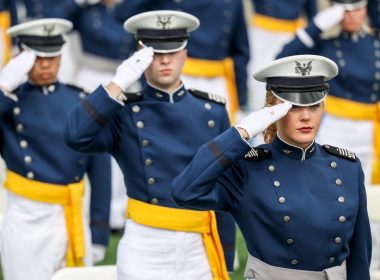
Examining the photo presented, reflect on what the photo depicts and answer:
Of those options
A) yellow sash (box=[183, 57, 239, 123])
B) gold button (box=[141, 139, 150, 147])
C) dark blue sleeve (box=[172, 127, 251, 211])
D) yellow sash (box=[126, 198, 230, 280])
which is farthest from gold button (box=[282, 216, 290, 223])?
yellow sash (box=[183, 57, 239, 123])

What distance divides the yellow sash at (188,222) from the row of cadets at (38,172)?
91 centimetres

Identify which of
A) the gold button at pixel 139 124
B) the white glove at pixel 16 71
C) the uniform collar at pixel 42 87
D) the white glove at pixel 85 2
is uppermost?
the gold button at pixel 139 124

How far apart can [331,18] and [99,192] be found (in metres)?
2.35

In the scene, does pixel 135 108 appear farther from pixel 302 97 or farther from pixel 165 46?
pixel 302 97

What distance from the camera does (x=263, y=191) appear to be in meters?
5.61

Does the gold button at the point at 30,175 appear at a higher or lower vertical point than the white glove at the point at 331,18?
higher

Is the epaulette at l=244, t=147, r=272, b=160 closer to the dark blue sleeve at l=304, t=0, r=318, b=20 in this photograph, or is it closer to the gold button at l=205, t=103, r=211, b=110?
the gold button at l=205, t=103, r=211, b=110

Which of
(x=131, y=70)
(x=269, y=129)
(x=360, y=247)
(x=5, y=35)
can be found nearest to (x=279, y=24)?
(x=5, y=35)

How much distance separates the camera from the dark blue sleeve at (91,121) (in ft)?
20.7

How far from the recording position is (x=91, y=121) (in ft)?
20.8

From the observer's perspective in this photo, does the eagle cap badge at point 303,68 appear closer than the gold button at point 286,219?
No

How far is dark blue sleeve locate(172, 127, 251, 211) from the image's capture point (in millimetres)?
5520

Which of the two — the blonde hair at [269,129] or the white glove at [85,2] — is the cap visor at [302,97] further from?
the white glove at [85,2]

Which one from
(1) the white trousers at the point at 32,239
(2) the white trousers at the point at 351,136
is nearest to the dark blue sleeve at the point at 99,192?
(1) the white trousers at the point at 32,239
